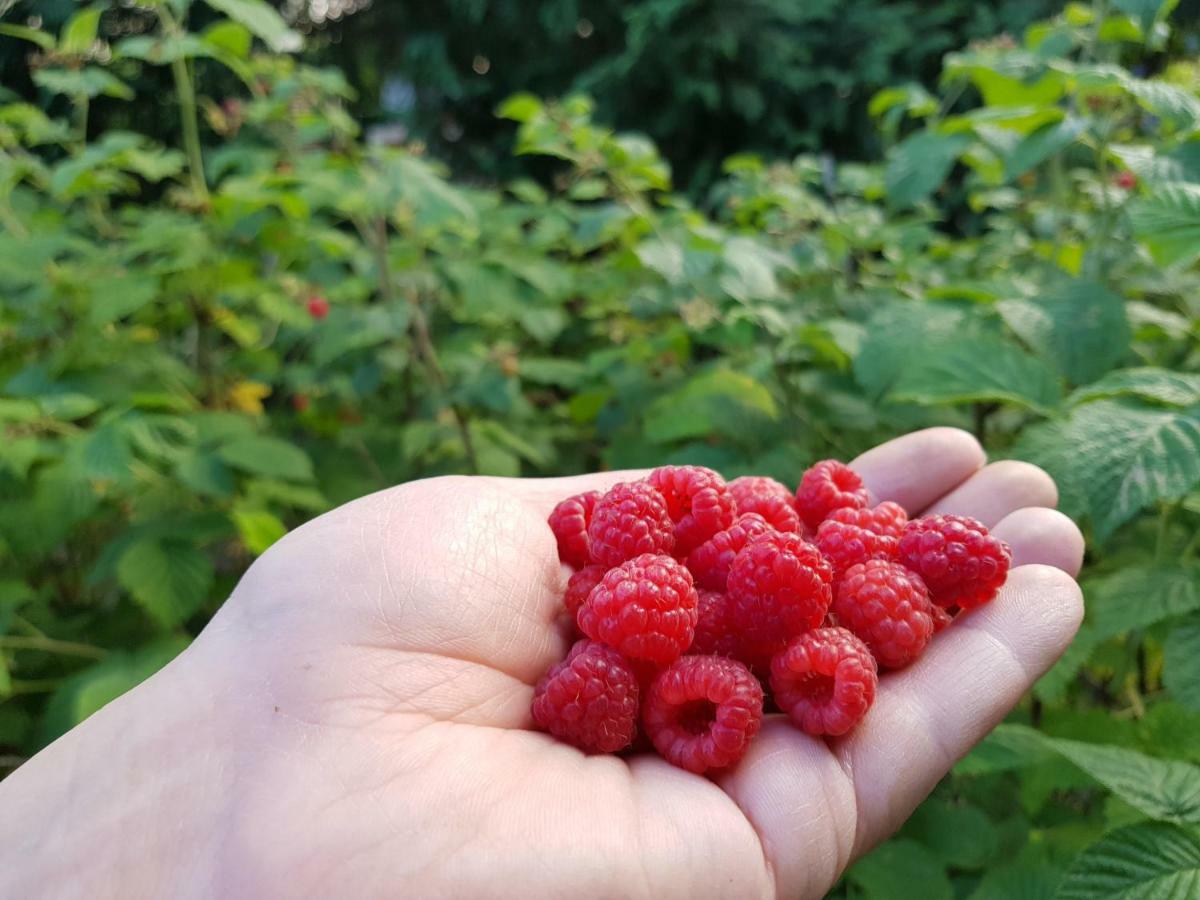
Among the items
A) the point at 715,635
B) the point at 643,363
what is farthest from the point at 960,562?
the point at 643,363

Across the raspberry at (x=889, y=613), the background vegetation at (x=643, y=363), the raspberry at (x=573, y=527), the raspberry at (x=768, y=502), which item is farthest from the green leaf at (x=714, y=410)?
the raspberry at (x=889, y=613)

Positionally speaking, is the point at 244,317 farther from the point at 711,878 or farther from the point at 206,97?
the point at 206,97

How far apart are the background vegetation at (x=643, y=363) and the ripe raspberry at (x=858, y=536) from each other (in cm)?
22

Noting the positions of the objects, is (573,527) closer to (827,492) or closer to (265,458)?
(827,492)

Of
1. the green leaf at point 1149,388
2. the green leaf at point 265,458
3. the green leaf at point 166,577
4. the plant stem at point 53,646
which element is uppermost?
the green leaf at point 1149,388

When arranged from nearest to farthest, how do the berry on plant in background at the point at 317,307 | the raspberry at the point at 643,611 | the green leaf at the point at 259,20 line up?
1. the raspberry at the point at 643,611
2. the green leaf at the point at 259,20
3. the berry on plant in background at the point at 317,307

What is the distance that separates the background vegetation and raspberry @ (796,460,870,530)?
7.5 inches

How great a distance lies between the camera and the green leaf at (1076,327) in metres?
1.61

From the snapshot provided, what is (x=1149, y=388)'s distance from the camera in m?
1.35

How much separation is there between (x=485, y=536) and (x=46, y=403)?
42.2 inches

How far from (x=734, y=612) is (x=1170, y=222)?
0.91m

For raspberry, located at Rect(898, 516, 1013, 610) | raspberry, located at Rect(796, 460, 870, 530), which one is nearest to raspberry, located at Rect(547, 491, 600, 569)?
raspberry, located at Rect(796, 460, 870, 530)

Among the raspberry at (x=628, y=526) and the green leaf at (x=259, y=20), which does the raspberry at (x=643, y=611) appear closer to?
the raspberry at (x=628, y=526)

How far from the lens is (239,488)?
2047 millimetres
